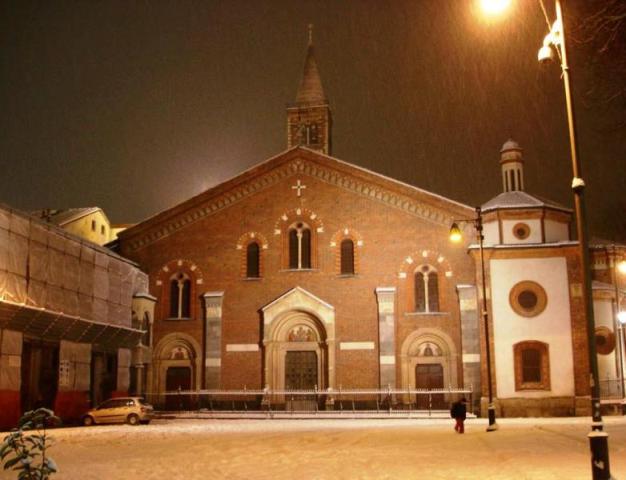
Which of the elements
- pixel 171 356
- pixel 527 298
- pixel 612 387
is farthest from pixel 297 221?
pixel 612 387

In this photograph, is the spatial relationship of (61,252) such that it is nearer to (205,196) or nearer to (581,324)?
(205,196)

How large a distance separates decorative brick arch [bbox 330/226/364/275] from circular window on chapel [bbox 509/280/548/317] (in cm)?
742

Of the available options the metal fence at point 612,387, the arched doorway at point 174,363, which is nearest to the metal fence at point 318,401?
the arched doorway at point 174,363

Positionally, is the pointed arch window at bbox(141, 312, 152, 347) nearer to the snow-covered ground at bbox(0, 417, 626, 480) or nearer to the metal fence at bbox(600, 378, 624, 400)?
the snow-covered ground at bbox(0, 417, 626, 480)

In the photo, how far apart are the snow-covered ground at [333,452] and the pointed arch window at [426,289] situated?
9900mm

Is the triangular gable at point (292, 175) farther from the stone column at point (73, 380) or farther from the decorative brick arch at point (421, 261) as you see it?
the stone column at point (73, 380)

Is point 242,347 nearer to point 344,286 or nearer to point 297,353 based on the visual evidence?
point 297,353

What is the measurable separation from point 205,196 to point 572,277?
712 inches

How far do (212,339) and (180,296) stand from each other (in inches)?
118

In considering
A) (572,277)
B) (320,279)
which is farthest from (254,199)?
(572,277)

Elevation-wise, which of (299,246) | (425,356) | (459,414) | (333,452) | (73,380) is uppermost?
(299,246)

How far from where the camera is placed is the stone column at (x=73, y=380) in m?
29.3

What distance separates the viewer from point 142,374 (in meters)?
35.9

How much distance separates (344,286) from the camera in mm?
35375
